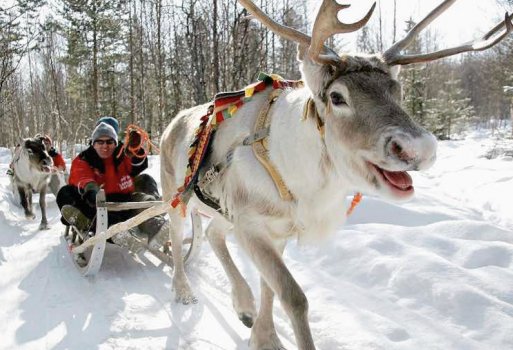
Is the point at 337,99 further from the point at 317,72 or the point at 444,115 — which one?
the point at 444,115

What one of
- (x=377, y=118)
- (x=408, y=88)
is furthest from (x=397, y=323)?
(x=408, y=88)

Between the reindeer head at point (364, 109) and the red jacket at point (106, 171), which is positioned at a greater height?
the reindeer head at point (364, 109)

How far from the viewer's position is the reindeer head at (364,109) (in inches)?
75.1

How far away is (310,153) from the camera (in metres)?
2.52

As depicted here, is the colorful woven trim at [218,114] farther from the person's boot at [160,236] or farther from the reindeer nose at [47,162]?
the reindeer nose at [47,162]

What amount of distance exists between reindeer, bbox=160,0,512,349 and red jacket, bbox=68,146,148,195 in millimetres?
2368

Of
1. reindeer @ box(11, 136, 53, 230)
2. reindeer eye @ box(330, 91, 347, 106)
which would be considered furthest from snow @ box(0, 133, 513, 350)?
reindeer @ box(11, 136, 53, 230)

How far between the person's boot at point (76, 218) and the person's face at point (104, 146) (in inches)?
30.0

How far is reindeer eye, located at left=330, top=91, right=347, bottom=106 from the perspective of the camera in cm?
221

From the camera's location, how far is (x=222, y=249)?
400 centimetres

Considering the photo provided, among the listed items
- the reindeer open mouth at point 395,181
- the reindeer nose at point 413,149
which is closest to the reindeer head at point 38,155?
the reindeer open mouth at point 395,181

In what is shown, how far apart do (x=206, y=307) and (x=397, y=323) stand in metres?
1.53

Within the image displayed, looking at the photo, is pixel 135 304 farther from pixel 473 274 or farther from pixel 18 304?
pixel 473 274

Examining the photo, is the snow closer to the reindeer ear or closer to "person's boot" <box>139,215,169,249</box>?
"person's boot" <box>139,215,169,249</box>
